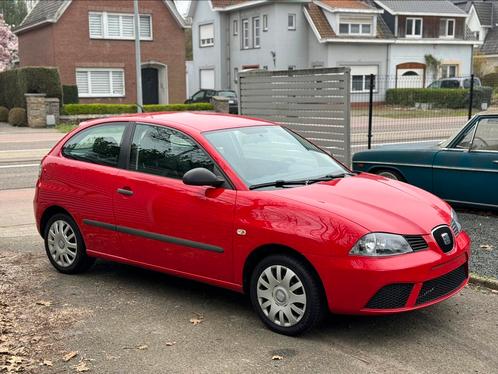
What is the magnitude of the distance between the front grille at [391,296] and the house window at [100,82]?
33.1 meters

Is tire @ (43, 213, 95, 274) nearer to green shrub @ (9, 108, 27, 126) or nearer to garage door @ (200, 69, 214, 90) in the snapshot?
green shrub @ (9, 108, 27, 126)

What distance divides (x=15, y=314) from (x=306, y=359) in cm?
253

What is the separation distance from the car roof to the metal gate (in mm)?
4074

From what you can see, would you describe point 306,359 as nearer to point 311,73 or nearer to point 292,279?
point 292,279

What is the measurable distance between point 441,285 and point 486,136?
4.11m

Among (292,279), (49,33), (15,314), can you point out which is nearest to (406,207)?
(292,279)

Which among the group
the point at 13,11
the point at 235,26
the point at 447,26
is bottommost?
the point at 447,26

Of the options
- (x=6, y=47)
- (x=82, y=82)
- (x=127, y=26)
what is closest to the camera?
(x=82, y=82)

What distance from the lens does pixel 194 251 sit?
5172 millimetres

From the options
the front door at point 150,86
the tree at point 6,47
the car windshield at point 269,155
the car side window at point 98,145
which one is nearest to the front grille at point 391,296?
the car windshield at point 269,155

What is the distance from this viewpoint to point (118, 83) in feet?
120

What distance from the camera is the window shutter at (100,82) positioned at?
3575cm

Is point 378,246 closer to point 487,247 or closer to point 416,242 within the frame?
point 416,242

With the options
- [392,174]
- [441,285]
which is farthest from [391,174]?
[441,285]
